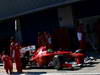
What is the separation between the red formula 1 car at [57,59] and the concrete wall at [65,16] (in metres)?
5.54

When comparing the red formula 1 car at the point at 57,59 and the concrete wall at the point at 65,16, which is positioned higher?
the concrete wall at the point at 65,16

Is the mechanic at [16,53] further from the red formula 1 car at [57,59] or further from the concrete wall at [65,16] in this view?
the concrete wall at [65,16]

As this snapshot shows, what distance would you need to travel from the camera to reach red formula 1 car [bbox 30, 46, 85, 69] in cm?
1341

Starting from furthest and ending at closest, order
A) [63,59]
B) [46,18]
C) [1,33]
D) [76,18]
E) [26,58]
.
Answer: [1,33] < [46,18] < [76,18] < [26,58] < [63,59]

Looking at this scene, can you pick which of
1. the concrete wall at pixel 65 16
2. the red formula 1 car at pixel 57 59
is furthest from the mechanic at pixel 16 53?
the concrete wall at pixel 65 16

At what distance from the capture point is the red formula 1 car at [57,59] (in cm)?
1341

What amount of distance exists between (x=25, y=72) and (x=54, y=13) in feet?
24.0

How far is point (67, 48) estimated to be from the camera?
19453mm

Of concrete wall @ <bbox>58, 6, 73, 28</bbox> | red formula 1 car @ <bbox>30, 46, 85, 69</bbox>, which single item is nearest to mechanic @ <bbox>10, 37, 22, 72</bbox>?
red formula 1 car @ <bbox>30, 46, 85, 69</bbox>

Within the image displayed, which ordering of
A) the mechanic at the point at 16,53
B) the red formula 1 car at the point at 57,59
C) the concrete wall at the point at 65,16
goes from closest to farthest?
the red formula 1 car at the point at 57,59 → the mechanic at the point at 16,53 → the concrete wall at the point at 65,16

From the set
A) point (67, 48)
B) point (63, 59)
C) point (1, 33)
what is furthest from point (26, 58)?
point (1, 33)

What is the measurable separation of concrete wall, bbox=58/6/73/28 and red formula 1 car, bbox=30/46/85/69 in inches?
218

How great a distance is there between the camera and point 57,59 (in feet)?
43.9

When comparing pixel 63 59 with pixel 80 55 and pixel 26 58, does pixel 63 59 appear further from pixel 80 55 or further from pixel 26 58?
pixel 26 58
